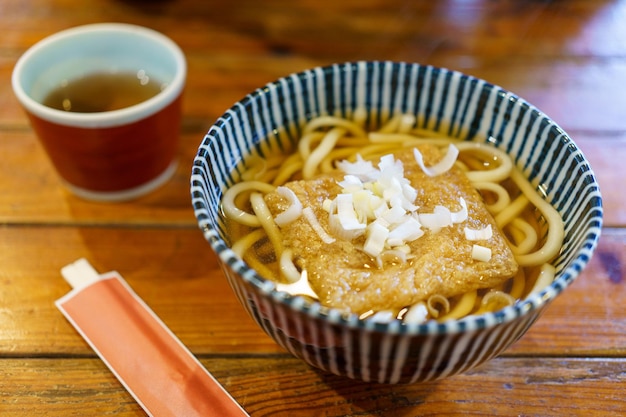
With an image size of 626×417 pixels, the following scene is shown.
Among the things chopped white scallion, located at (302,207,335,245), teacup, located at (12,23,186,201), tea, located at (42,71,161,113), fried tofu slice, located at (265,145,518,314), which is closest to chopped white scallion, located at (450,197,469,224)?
fried tofu slice, located at (265,145,518,314)

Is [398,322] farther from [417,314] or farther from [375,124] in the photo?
[375,124]

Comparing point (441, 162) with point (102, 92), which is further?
point (102, 92)

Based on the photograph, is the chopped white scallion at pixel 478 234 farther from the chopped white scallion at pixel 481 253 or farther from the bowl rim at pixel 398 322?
the bowl rim at pixel 398 322

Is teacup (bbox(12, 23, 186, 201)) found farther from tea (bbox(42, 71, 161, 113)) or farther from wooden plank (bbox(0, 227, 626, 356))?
wooden plank (bbox(0, 227, 626, 356))

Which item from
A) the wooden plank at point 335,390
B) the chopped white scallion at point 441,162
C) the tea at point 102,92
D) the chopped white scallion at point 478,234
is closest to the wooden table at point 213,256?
the wooden plank at point 335,390

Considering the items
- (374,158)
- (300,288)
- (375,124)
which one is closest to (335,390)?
(300,288)

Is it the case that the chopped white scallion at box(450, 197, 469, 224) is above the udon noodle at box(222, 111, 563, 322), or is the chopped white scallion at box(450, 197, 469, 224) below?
above

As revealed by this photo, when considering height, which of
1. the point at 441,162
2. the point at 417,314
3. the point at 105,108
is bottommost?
the point at 105,108
